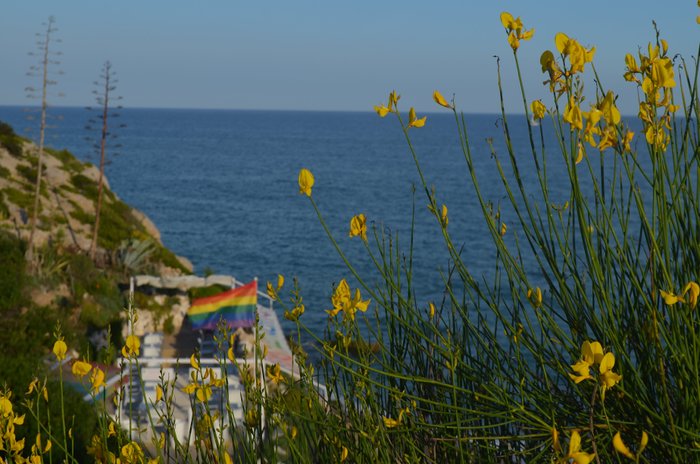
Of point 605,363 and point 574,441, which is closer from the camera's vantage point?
point 574,441

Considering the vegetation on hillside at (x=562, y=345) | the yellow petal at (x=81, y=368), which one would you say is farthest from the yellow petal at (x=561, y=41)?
the yellow petal at (x=81, y=368)

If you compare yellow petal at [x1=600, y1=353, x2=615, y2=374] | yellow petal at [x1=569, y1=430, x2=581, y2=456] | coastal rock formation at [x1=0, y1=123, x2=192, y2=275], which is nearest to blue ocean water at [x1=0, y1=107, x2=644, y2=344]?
yellow petal at [x1=600, y1=353, x2=615, y2=374]


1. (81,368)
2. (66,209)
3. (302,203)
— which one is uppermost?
(81,368)

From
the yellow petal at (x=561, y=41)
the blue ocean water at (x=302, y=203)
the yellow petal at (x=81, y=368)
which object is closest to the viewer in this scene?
the yellow petal at (x=561, y=41)

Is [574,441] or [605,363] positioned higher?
[605,363]

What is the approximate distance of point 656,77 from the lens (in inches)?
82.9

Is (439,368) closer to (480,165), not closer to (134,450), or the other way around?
(134,450)

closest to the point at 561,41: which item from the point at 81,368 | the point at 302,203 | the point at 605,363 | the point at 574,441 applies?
A: the point at 605,363

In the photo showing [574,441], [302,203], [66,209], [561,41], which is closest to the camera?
[574,441]

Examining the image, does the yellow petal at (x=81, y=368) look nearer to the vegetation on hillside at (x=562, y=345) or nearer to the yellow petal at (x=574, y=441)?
the vegetation on hillside at (x=562, y=345)

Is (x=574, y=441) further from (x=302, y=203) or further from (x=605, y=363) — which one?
(x=302, y=203)

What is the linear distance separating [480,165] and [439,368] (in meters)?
90.7

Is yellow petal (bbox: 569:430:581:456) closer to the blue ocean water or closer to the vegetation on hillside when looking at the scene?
the vegetation on hillside

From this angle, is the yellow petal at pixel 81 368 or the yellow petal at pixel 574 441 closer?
the yellow petal at pixel 574 441
